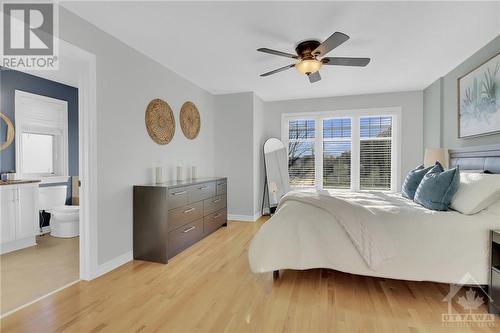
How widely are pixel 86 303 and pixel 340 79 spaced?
4242 mm

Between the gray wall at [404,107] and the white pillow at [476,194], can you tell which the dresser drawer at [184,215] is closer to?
the white pillow at [476,194]

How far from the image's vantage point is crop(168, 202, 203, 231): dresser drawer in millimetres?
2929

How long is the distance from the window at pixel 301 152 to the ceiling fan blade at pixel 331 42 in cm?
284

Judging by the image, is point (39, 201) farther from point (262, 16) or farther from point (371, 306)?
point (371, 306)

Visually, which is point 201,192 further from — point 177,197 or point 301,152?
point 301,152

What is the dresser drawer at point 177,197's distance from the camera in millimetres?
2904

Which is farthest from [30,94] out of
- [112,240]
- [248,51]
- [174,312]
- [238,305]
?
[238,305]

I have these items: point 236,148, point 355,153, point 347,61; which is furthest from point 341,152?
point 347,61

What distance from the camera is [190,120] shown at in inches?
164

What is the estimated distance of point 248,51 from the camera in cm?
301

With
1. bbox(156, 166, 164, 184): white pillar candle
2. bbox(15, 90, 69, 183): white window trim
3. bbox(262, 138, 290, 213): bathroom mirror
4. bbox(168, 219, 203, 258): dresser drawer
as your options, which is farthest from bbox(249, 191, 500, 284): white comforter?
bbox(15, 90, 69, 183): white window trim

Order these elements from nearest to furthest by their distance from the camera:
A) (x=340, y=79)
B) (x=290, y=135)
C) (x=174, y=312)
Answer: (x=174, y=312), (x=340, y=79), (x=290, y=135)

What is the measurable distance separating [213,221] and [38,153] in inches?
117

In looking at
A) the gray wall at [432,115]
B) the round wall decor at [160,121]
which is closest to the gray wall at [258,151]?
the round wall decor at [160,121]
